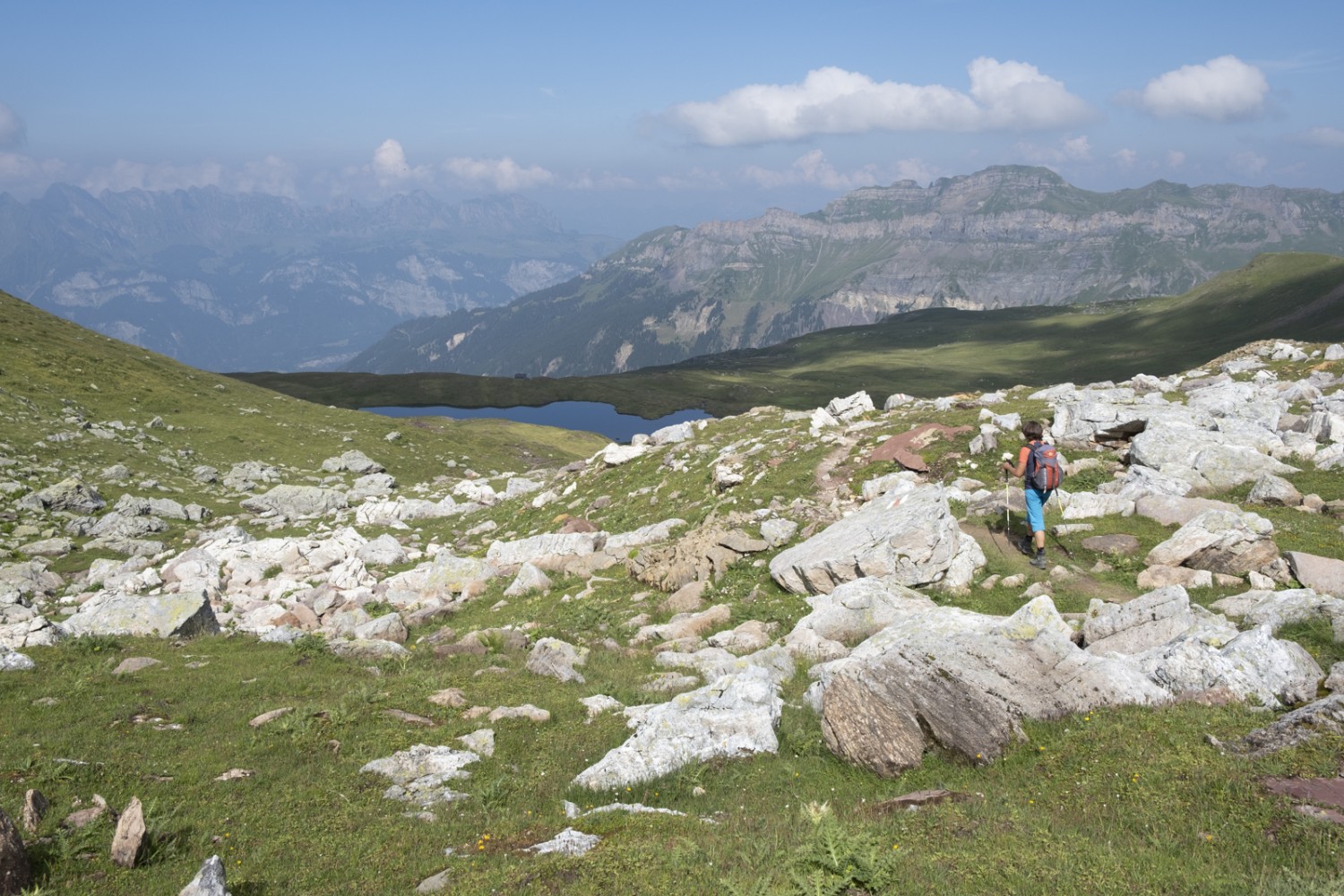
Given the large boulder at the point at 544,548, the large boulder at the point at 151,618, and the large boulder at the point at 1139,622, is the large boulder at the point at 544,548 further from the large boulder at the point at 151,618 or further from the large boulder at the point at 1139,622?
the large boulder at the point at 1139,622

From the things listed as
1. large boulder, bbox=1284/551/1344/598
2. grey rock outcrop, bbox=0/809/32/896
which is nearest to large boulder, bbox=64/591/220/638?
grey rock outcrop, bbox=0/809/32/896

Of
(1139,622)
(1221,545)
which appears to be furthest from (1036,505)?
(1139,622)

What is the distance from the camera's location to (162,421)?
236 ft

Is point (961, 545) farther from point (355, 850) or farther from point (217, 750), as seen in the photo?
point (217, 750)

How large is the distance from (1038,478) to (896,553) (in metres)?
4.78

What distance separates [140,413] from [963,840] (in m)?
87.6

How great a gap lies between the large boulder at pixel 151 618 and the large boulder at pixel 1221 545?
101 feet

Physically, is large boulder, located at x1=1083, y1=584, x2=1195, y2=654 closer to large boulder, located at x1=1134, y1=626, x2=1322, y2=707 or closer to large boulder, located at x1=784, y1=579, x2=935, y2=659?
large boulder, located at x1=1134, y1=626, x2=1322, y2=707

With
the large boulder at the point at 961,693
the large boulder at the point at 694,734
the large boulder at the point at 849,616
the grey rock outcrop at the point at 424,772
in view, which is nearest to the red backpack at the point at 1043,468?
the large boulder at the point at 849,616

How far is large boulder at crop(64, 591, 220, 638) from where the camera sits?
77.6ft

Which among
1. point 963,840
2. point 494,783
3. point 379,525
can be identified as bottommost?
point 379,525

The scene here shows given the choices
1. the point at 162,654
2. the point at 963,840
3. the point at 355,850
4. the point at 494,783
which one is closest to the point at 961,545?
the point at 963,840

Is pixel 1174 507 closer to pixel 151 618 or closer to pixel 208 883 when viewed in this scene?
pixel 208 883

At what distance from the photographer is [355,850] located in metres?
10.5
